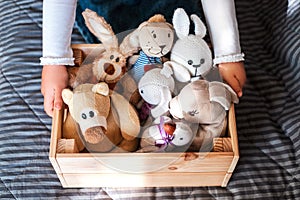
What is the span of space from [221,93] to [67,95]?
0.76 ft

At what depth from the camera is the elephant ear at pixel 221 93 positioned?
0.68m

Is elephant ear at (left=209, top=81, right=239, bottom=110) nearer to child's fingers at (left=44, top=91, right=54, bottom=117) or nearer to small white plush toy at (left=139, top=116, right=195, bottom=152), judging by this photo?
small white plush toy at (left=139, top=116, right=195, bottom=152)

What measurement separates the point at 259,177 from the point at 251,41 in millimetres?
312

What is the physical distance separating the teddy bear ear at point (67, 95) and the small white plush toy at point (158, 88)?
11cm

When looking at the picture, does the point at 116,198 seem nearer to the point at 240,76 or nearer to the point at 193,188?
the point at 193,188

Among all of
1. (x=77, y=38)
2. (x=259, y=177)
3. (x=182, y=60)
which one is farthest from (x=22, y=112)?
(x=259, y=177)

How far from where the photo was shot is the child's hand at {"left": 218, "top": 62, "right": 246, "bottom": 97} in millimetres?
780

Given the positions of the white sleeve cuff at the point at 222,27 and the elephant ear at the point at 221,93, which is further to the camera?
the white sleeve cuff at the point at 222,27

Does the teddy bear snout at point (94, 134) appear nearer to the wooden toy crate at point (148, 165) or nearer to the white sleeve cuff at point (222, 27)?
the wooden toy crate at point (148, 165)

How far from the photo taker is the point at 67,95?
720mm

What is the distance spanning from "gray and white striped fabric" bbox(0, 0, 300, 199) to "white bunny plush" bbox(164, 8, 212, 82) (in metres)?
0.21

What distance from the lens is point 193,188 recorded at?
2.71 ft

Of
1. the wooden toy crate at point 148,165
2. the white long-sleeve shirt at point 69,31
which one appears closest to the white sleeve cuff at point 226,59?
the white long-sleeve shirt at point 69,31

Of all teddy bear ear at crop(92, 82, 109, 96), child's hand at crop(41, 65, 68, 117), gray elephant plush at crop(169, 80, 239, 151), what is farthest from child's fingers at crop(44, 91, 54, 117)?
gray elephant plush at crop(169, 80, 239, 151)
